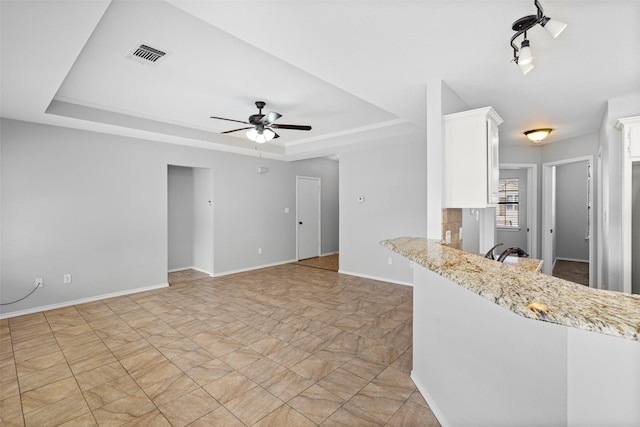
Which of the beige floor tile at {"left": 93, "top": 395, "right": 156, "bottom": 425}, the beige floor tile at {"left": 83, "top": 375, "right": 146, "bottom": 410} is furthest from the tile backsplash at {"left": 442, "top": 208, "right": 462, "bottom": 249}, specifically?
the beige floor tile at {"left": 83, "top": 375, "right": 146, "bottom": 410}

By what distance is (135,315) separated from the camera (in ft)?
12.9

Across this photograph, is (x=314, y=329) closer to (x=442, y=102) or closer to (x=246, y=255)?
(x=442, y=102)

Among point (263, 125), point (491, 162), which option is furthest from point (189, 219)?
point (491, 162)

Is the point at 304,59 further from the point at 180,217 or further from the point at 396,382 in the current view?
the point at 180,217

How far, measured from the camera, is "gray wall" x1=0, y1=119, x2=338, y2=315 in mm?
3902

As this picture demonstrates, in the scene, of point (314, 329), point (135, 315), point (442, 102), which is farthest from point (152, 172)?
point (442, 102)

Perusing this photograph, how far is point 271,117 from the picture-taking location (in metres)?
3.77

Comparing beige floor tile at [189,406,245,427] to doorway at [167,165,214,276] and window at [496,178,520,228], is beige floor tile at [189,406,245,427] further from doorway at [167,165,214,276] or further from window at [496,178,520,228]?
window at [496,178,520,228]

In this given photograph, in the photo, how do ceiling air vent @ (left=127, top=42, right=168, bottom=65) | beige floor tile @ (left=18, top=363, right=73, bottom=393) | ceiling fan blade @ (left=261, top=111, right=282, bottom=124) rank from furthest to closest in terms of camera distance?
ceiling fan blade @ (left=261, top=111, right=282, bottom=124) → ceiling air vent @ (left=127, top=42, right=168, bottom=65) → beige floor tile @ (left=18, top=363, right=73, bottom=393)

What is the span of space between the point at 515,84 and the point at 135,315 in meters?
5.08

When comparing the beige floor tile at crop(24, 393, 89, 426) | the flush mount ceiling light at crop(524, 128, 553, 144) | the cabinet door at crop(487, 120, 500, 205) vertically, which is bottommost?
the beige floor tile at crop(24, 393, 89, 426)

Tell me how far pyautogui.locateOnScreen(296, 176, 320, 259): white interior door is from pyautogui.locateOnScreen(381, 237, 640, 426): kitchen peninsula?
579 centimetres

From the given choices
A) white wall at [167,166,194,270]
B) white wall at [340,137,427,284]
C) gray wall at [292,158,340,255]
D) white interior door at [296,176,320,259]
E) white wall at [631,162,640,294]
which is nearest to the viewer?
white wall at [631,162,640,294]

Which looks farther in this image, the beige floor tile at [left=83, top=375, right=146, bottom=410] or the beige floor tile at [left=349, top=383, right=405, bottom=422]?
the beige floor tile at [left=83, top=375, right=146, bottom=410]
